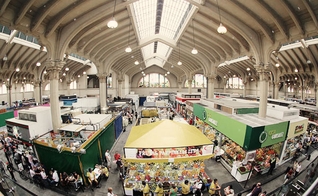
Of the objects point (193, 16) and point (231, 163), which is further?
point (193, 16)

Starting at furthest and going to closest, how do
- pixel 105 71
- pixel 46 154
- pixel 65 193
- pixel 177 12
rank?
pixel 105 71, pixel 177 12, pixel 46 154, pixel 65 193

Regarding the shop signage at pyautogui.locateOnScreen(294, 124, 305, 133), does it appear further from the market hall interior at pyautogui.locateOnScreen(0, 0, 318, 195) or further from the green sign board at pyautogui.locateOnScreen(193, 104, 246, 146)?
the green sign board at pyautogui.locateOnScreen(193, 104, 246, 146)

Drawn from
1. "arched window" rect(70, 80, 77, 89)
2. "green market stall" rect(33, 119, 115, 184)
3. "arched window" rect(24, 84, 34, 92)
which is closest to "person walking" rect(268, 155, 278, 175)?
"green market stall" rect(33, 119, 115, 184)

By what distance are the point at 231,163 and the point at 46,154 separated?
9.64 metres

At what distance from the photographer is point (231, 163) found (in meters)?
8.97

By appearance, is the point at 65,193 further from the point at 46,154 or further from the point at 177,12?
the point at 177,12

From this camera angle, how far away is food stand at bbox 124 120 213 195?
256 inches

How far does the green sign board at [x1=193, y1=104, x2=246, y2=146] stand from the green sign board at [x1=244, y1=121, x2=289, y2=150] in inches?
15.6

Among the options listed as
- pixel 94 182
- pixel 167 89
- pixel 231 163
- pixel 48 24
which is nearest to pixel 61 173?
pixel 94 182

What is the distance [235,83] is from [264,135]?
1334 inches

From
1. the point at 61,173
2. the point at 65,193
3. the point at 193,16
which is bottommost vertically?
the point at 65,193

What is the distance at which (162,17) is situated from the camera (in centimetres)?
1438

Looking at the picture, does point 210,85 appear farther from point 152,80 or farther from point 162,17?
point 152,80

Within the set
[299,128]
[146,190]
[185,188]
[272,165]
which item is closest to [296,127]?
[299,128]
